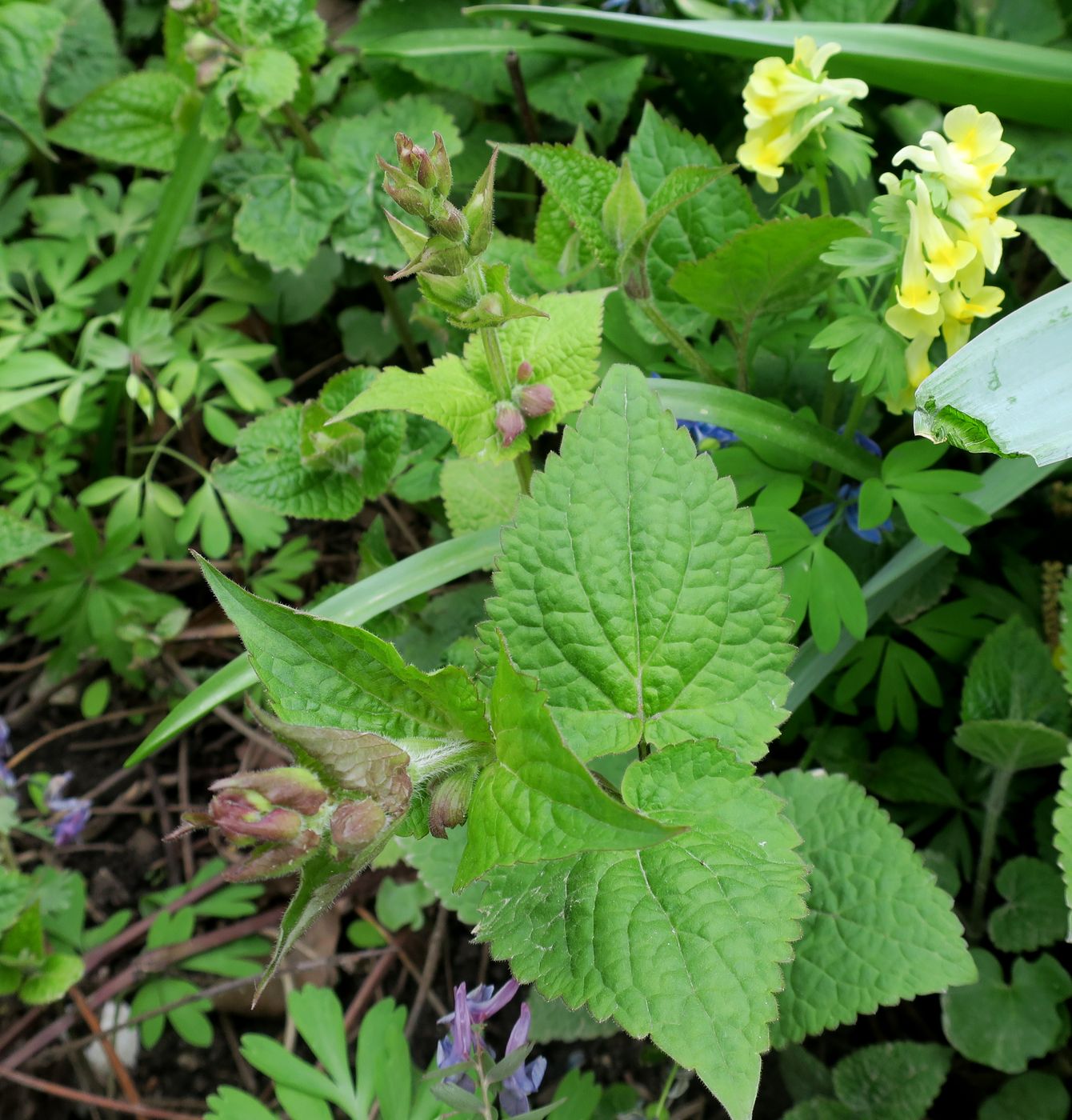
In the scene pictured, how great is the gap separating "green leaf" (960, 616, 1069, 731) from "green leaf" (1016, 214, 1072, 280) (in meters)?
0.45

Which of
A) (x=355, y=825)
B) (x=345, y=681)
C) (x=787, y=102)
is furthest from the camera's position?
(x=787, y=102)

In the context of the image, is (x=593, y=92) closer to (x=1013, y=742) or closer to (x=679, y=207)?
(x=679, y=207)

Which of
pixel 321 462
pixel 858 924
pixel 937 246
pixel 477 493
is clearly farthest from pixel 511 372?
pixel 858 924

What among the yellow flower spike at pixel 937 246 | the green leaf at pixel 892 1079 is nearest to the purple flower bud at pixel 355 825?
the yellow flower spike at pixel 937 246

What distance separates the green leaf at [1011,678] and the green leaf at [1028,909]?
186 mm

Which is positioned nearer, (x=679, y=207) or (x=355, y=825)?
(x=355, y=825)

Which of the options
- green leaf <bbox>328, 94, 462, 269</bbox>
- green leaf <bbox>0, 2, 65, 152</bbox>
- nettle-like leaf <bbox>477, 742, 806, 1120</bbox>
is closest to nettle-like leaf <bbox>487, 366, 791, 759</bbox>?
nettle-like leaf <bbox>477, 742, 806, 1120</bbox>

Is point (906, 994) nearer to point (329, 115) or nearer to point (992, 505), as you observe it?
point (992, 505)

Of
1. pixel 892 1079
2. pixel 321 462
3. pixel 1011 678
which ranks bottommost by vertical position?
pixel 892 1079

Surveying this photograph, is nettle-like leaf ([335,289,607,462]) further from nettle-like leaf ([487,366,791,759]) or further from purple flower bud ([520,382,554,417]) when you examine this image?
nettle-like leaf ([487,366,791,759])

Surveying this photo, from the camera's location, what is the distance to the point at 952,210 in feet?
3.09

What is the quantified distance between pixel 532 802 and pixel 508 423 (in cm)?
45

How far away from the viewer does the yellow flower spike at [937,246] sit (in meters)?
0.93

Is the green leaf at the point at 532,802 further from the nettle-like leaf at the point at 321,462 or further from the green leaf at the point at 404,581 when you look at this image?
the nettle-like leaf at the point at 321,462
